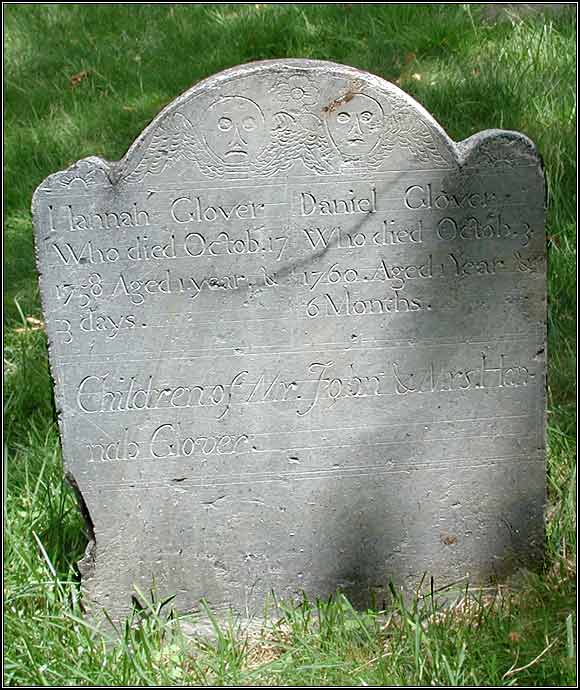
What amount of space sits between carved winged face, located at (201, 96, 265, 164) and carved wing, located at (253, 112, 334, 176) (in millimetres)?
33

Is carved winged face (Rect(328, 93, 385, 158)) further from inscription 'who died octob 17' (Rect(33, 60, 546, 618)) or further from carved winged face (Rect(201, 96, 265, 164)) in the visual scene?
carved winged face (Rect(201, 96, 265, 164))

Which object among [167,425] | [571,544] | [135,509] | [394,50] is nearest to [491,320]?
[571,544]

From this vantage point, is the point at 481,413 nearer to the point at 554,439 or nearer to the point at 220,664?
the point at 554,439

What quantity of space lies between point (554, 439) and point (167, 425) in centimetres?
137

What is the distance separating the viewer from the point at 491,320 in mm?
2848

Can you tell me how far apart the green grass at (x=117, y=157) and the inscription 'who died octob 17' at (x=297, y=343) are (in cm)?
17

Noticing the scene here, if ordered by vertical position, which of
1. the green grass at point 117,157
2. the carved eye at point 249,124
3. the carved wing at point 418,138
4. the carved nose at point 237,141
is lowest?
the green grass at point 117,157

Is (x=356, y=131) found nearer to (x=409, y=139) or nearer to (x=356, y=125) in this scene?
(x=356, y=125)

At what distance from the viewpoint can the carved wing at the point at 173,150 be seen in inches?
105

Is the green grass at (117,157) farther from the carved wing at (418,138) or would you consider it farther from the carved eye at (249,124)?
the carved eye at (249,124)

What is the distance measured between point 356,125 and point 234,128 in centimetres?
32

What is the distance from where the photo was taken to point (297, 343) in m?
2.82

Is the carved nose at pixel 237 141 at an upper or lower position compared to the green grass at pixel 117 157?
upper

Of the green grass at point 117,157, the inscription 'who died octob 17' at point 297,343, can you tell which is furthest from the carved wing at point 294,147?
the green grass at point 117,157
